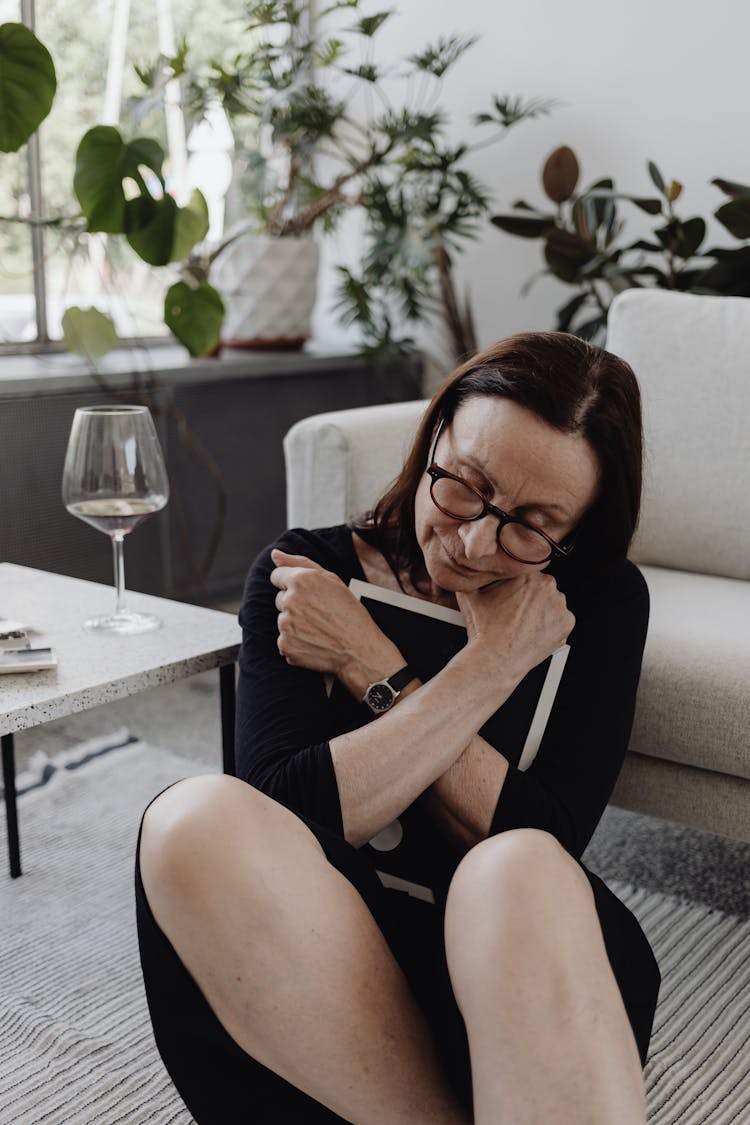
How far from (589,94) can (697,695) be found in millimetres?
2149

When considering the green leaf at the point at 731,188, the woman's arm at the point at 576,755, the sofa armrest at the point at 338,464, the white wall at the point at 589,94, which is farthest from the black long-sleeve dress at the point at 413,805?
the white wall at the point at 589,94

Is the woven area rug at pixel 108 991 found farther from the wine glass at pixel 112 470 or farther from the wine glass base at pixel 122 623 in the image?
the wine glass at pixel 112 470

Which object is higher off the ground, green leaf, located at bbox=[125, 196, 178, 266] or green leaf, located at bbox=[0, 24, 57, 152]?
green leaf, located at bbox=[0, 24, 57, 152]

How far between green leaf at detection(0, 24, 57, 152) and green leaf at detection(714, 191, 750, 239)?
1.34 m

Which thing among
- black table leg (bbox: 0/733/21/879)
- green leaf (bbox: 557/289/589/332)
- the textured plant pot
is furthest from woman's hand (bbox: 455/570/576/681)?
the textured plant pot

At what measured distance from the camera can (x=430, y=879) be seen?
1183mm

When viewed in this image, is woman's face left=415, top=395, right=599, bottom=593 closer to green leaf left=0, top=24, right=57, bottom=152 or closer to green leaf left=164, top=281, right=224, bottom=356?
green leaf left=0, top=24, right=57, bottom=152

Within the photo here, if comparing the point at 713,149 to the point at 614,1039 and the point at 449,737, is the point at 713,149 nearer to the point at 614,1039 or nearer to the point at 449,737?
the point at 449,737

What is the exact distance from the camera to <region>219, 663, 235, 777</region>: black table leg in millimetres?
1451

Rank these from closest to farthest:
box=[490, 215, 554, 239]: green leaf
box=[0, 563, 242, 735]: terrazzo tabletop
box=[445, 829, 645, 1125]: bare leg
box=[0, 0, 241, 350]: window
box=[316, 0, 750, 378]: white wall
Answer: box=[445, 829, 645, 1125]: bare leg < box=[0, 563, 242, 735]: terrazzo tabletop < box=[490, 215, 554, 239]: green leaf < box=[316, 0, 750, 378]: white wall < box=[0, 0, 241, 350]: window

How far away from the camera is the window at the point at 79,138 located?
302cm

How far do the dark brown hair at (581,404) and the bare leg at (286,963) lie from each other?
1.52 feet

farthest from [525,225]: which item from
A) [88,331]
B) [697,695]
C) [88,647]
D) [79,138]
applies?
[88,647]

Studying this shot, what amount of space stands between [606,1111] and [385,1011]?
0.66 feet
